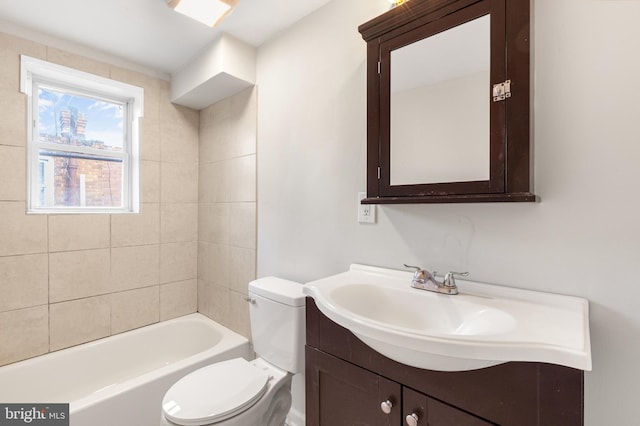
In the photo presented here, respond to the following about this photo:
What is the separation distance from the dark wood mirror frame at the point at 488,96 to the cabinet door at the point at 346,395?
0.63 metres

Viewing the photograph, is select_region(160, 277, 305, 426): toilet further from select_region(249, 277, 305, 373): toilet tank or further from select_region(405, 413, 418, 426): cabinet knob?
select_region(405, 413, 418, 426): cabinet knob

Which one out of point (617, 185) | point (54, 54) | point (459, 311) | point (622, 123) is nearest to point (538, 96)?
point (622, 123)

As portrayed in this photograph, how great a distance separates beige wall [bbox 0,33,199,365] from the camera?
1.70 meters

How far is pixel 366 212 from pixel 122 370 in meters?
2.04

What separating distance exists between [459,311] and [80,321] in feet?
7.59

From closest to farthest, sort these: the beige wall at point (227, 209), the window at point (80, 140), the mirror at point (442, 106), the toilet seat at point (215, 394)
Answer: the mirror at point (442, 106) < the toilet seat at point (215, 394) < the window at point (80, 140) < the beige wall at point (227, 209)

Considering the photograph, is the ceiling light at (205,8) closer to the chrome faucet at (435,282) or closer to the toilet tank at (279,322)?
the toilet tank at (279,322)

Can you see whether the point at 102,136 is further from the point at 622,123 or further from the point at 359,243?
the point at 622,123

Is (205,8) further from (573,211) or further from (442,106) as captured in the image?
(573,211)

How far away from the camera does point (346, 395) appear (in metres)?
1.00

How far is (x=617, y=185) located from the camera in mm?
830

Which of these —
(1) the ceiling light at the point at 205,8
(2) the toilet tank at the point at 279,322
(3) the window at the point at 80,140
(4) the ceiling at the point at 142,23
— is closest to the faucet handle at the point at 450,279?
(2) the toilet tank at the point at 279,322

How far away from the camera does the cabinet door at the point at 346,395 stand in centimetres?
88

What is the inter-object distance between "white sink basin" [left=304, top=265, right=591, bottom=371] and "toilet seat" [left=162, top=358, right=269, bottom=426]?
588 millimetres
